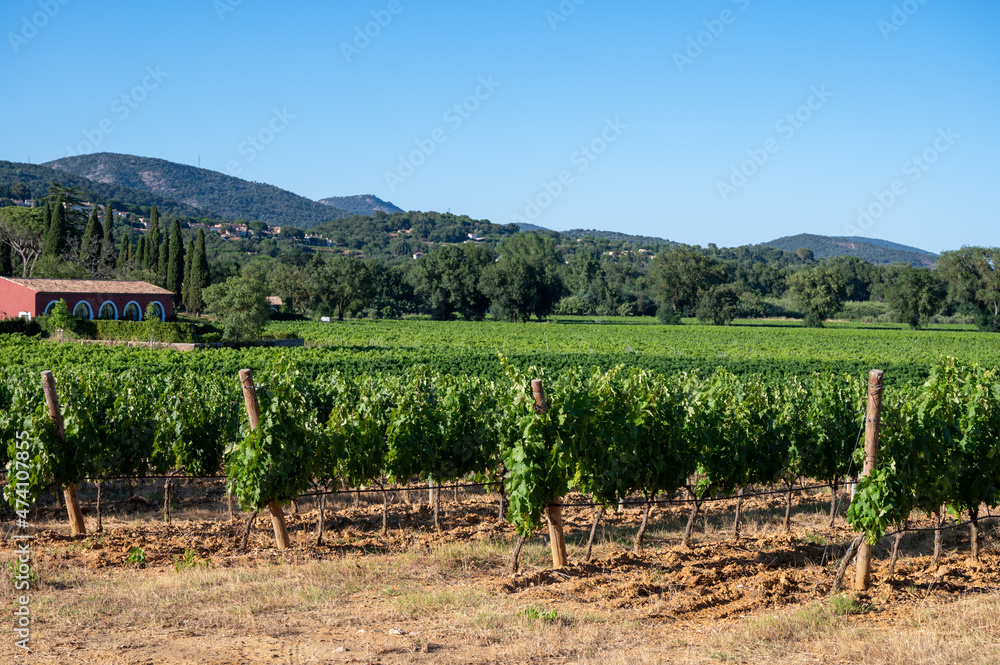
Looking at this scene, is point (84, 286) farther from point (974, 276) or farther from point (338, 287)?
point (974, 276)

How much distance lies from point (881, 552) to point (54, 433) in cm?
1120

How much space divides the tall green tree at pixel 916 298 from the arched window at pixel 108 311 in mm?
78753

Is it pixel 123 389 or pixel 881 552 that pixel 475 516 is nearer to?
pixel 881 552

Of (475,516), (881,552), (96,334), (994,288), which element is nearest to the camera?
(881,552)

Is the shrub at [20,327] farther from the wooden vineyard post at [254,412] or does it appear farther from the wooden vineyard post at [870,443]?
the wooden vineyard post at [870,443]

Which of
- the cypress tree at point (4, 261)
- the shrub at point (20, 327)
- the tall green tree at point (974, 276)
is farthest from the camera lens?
the tall green tree at point (974, 276)

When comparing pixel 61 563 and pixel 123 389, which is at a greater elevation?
pixel 123 389

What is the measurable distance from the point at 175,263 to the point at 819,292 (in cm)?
7346

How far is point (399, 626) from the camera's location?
269 inches

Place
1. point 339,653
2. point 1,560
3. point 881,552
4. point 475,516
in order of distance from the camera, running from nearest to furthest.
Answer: point 339,653
point 1,560
point 881,552
point 475,516

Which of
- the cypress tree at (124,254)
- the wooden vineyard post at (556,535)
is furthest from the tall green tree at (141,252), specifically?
the wooden vineyard post at (556,535)

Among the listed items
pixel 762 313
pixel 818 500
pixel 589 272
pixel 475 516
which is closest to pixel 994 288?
pixel 762 313

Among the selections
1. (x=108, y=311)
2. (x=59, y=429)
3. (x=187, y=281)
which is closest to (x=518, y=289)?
(x=187, y=281)

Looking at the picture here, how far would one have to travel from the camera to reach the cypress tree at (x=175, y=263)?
74.2 m
